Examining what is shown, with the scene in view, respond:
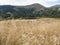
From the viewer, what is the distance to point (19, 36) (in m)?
3.61

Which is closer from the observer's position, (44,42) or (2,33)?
(44,42)

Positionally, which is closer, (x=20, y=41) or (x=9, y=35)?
(x=20, y=41)

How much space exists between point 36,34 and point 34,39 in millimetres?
237

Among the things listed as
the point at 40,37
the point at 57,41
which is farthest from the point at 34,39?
the point at 57,41

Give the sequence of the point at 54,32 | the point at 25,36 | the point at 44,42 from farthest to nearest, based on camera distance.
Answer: the point at 54,32, the point at 25,36, the point at 44,42

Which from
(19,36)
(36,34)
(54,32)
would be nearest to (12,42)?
(19,36)

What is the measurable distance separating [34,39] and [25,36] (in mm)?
197

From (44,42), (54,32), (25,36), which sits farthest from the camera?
(54,32)

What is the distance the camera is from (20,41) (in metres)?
3.44

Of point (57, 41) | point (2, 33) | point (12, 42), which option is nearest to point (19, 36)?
point (12, 42)

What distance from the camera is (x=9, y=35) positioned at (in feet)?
12.2

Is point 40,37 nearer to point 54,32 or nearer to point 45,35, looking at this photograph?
point 45,35

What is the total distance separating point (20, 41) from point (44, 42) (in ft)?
1.38

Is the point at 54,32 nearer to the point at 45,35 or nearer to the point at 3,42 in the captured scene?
the point at 45,35
